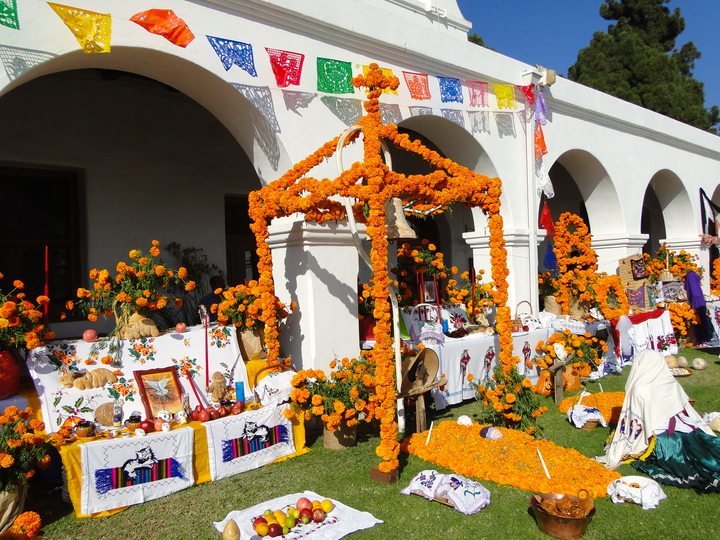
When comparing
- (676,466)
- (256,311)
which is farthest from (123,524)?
(676,466)

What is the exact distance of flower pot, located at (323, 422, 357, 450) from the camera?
5.36 metres

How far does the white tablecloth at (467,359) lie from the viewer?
673 centimetres

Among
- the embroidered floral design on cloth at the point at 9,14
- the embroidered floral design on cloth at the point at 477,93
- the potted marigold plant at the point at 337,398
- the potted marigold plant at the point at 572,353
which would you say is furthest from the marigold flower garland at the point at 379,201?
the embroidered floral design on cloth at the point at 477,93

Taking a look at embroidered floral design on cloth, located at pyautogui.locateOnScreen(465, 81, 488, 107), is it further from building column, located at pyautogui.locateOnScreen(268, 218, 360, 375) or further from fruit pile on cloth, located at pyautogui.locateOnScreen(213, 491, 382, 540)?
fruit pile on cloth, located at pyautogui.locateOnScreen(213, 491, 382, 540)

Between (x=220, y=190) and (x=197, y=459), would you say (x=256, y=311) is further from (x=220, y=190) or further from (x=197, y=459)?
(x=220, y=190)

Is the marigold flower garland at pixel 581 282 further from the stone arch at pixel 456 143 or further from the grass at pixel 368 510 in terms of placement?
the grass at pixel 368 510

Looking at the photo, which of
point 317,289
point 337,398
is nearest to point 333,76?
point 317,289

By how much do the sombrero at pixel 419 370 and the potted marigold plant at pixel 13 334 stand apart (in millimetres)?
3232

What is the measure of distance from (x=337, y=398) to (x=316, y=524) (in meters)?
1.46

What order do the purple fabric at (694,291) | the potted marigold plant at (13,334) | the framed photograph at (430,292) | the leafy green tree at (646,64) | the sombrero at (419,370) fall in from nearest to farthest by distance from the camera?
1. the potted marigold plant at (13,334)
2. the sombrero at (419,370)
3. the framed photograph at (430,292)
4. the purple fabric at (694,291)
5. the leafy green tree at (646,64)

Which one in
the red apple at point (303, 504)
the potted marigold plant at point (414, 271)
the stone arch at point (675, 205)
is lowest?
the red apple at point (303, 504)

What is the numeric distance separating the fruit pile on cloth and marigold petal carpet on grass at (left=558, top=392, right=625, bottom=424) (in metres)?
3.33

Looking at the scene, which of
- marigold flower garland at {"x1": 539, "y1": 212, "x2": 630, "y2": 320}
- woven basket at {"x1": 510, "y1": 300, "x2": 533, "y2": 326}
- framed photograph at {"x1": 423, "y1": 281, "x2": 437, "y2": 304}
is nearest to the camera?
framed photograph at {"x1": 423, "y1": 281, "x2": 437, "y2": 304}

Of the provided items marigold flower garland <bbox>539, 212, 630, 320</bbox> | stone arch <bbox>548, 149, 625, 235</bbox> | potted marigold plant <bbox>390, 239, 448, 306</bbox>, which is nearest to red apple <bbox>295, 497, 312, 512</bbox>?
potted marigold plant <bbox>390, 239, 448, 306</bbox>
